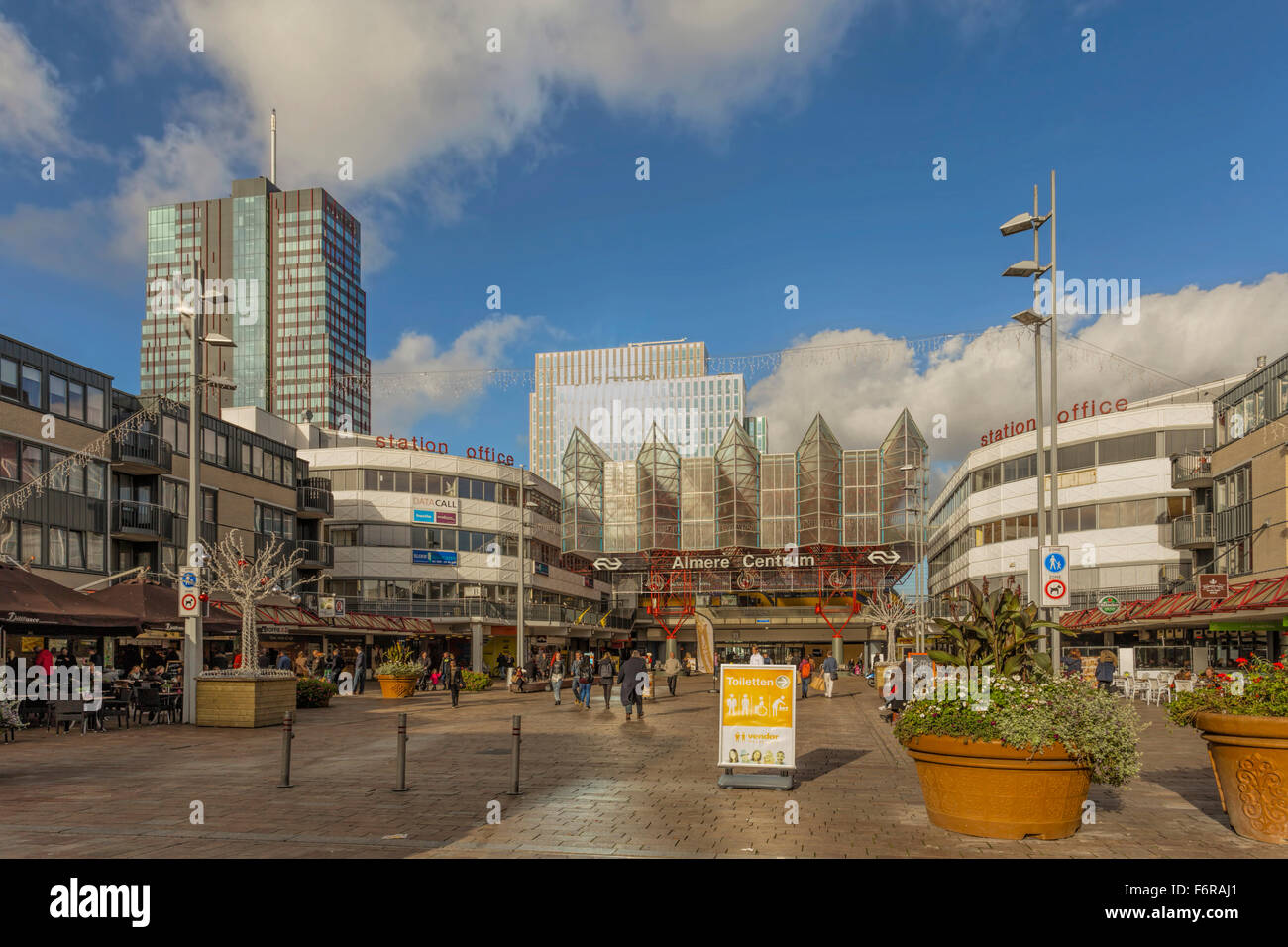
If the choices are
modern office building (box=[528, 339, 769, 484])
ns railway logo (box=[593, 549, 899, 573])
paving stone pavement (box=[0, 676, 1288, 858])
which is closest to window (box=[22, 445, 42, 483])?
paving stone pavement (box=[0, 676, 1288, 858])

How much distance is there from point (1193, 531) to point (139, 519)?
4509 centimetres

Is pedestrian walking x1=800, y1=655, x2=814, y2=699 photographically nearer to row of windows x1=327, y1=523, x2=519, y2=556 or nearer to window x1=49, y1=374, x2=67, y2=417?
window x1=49, y1=374, x2=67, y2=417

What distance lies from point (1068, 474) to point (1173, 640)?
1295 cm

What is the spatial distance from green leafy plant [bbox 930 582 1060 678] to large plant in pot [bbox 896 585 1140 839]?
17.0 inches

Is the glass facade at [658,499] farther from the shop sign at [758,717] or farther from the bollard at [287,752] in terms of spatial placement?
the bollard at [287,752]

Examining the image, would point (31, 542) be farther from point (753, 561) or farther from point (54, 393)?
point (753, 561)

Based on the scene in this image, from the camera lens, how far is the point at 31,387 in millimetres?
34312

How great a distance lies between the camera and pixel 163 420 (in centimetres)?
4312

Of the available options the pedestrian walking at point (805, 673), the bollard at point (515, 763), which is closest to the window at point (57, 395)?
the pedestrian walking at point (805, 673)

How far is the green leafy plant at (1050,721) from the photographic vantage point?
905 cm

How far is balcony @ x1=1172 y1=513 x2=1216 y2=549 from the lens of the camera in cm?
4712

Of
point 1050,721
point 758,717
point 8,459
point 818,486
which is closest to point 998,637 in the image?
point 1050,721
